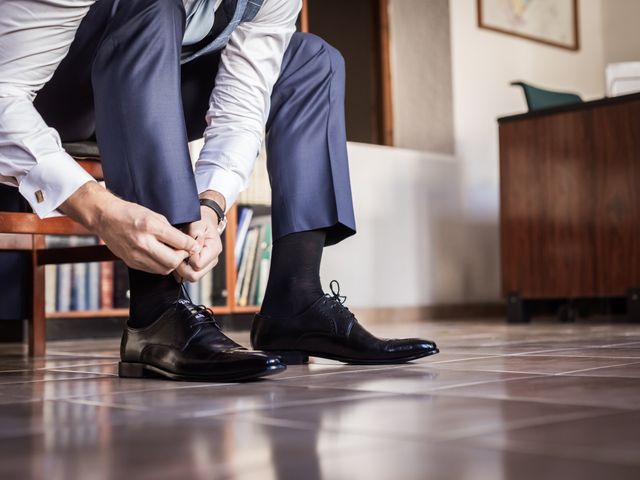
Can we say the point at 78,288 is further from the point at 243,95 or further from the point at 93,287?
the point at 243,95

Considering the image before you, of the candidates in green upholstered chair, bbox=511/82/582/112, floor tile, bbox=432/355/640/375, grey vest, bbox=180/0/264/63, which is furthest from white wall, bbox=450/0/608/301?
grey vest, bbox=180/0/264/63

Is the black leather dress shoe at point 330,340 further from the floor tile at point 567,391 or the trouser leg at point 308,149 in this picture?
the floor tile at point 567,391

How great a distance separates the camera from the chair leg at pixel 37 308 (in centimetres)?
204

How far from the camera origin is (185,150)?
3.92 ft

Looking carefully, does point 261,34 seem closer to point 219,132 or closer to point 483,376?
point 219,132

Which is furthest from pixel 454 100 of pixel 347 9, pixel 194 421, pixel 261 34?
pixel 194 421

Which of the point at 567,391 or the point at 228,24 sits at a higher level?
the point at 228,24

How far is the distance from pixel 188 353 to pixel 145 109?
320 mm

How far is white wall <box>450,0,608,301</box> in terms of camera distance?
4.44 metres

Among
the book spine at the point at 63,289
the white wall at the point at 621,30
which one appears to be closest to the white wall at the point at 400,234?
the book spine at the point at 63,289

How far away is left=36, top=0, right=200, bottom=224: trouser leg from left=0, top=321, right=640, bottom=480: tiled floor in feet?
0.81

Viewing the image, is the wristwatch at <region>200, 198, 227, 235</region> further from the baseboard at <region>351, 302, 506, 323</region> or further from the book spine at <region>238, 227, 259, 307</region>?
the baseboard at <region>351, 302, 506, 323</region>

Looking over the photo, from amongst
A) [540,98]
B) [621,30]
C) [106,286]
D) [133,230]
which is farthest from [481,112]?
[133,230]

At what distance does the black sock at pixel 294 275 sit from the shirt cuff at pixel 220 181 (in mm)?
110
